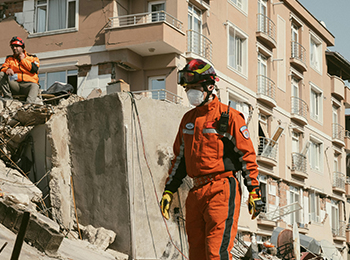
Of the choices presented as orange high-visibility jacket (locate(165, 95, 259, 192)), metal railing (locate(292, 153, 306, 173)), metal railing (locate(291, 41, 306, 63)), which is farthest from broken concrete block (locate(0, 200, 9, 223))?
metal railing (locate(291, 41, 306, 63))

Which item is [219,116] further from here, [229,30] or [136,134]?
[229,30]

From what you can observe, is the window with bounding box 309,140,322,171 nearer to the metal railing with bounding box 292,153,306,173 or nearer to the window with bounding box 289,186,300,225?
the metal railing with bounding box 292,153,306,173

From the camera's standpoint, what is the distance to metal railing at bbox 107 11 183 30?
21.9 meters

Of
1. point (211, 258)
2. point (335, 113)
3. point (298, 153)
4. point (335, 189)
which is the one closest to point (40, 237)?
point (211, 258)

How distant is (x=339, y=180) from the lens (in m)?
36.4

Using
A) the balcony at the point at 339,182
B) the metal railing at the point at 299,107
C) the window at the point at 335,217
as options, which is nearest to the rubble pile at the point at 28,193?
the metal railing at the point at 299,107

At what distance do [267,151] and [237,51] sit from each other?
4771mm

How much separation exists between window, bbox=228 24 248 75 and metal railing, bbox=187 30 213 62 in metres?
2.04

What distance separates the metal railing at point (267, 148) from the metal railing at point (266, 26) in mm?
5026

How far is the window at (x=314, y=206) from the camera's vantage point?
106 ft

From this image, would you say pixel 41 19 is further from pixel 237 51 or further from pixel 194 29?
pixel 237 51

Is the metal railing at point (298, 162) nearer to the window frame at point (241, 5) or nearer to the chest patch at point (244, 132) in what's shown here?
the window frame at point (241, 5)

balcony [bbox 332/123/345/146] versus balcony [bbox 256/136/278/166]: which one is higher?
balcony [bbox 332/123/345/146]

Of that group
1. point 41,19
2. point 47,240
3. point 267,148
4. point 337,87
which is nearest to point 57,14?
point 41,19
